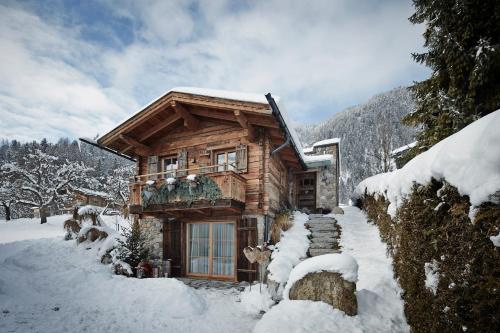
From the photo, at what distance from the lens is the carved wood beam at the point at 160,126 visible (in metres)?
11.7

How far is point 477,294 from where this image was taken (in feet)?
9.02

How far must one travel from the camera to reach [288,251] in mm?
8664

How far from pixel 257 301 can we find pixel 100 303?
3.81 metres

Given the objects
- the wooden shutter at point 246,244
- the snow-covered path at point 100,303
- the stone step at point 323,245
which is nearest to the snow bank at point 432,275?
the snow-covered path at point 100,303

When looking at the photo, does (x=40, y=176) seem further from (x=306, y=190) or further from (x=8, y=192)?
(x=306, y=190)

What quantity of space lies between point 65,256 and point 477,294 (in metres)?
12.0

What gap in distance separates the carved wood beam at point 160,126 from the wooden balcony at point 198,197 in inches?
97.0

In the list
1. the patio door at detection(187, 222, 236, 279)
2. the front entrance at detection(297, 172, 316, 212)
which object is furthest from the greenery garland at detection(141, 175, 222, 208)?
the front entrance at detection(297, 172, 316, 212)

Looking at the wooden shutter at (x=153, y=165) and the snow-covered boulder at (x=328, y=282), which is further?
the wooden shutter at (x=153, y=165)

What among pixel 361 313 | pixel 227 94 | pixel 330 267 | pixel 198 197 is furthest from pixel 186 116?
pixel 361 313

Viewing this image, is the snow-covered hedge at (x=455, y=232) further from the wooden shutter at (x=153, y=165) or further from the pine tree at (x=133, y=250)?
the wooden shutter at (x=153, y=165)

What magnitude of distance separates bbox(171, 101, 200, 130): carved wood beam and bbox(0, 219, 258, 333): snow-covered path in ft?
20.3

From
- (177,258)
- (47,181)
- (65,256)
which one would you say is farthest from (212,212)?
(47,181)

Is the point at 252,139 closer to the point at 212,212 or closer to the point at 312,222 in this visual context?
the point at 212,212
